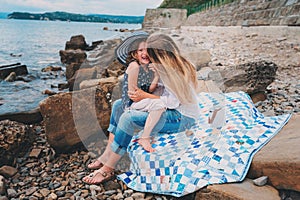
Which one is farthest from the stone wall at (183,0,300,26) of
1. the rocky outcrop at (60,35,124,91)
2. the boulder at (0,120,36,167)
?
the boulder at (0,120,36,167)

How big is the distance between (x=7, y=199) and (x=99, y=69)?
497 centimetres

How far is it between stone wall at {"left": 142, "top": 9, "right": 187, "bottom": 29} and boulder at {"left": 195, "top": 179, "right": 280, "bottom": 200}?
29583 millimetres

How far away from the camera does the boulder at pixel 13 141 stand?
3.00m

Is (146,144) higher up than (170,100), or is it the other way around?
(170,100)

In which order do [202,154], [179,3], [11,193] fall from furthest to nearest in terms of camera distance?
[179,3] → [11,193] → [202,154]

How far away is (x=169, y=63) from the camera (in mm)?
2598

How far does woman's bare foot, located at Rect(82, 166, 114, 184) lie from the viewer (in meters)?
2.56

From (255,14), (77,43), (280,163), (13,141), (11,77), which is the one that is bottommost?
(11,77)

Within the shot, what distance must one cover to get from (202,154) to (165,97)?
0.60 m

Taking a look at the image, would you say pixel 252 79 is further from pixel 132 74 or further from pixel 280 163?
pixel 280 163

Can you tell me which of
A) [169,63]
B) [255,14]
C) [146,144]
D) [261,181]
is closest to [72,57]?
[255,14]

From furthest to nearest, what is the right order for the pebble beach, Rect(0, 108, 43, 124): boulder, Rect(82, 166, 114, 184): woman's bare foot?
1. Rect(0, 108, 43, 124): boulder
2. Rect(82, 166, 114, 184): woman's bare foot
3. the pebble beach

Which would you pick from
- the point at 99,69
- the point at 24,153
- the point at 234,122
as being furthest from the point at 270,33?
the point at 24,153

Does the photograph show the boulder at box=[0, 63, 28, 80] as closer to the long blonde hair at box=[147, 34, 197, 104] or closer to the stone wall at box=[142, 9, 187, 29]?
the long blonde hair at box=[147, 34, 197, 104]
